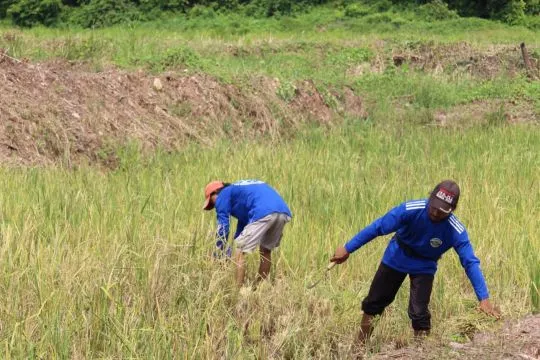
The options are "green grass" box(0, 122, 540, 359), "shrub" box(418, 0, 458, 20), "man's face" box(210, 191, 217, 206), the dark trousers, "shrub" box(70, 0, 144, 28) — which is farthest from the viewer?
"shrub" box(70, 0, 144, 28)

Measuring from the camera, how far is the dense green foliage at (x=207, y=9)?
2689 cm

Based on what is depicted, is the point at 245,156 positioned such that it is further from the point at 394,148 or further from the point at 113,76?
the point at 113,76

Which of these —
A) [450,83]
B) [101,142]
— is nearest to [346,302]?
[101,142]

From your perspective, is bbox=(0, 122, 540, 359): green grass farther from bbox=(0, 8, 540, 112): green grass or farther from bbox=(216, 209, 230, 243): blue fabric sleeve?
bbox=(0, 8, 540, 112): green grass

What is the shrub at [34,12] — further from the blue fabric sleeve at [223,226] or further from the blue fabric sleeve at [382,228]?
the blue fabric sleeve at [382,228]

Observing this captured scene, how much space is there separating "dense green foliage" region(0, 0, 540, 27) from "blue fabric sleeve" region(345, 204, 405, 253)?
22469 millimetres

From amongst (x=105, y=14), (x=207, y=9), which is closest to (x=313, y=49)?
(x=207, y=9)

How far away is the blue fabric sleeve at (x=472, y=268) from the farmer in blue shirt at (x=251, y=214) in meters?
1.46

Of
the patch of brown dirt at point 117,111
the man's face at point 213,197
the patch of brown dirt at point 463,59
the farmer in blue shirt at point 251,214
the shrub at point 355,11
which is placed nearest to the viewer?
the farmer in blue shirt at point 251,214

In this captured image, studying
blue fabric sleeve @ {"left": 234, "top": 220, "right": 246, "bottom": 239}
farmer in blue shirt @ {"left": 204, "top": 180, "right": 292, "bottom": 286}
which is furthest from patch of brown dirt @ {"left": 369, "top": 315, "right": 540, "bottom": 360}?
blue fabric sleeve @ {"left": 234, "top": 220, "right": 246, "bottom": 239}

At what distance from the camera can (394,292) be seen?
211 inches

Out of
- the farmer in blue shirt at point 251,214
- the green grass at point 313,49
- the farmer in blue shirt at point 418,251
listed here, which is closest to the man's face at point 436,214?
→ the farmer in blue shirt at point 418,251

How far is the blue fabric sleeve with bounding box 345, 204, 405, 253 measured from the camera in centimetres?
510

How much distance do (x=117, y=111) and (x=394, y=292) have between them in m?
8.01
